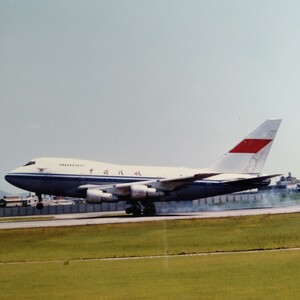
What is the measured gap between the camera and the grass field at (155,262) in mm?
13750

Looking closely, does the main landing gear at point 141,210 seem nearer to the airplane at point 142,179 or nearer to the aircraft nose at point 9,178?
the airplane at point 142,179

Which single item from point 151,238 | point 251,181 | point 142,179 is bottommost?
point 151,238

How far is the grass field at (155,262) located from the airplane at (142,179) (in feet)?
41.4

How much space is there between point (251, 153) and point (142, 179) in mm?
11941

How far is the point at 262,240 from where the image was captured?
88.3 ft

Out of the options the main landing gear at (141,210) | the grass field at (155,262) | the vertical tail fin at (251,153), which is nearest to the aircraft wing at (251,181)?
the vertical tail fin at (251,153)

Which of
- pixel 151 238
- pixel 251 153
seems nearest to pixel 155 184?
pixel 251 153

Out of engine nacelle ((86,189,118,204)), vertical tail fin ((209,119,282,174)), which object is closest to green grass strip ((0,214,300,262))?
engine nacelle ((86,189,118,204))

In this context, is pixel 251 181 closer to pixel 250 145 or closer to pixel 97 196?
pixel 250 145

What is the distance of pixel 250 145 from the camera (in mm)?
56438

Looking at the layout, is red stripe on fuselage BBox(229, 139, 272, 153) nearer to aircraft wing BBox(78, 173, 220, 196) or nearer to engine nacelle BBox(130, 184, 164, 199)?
aircraft wing BBox(78, 173, 220, 196)

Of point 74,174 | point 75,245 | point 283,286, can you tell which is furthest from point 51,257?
point 74,174

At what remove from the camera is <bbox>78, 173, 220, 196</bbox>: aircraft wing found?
4966cm

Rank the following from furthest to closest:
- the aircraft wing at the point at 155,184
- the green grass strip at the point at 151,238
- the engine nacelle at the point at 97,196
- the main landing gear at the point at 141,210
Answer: the main landing gear at the point at 141,210, the aircraft wing at the point at 155,184, the engine nacelle at the point at 97,196, the green grass strip at the point at 151,238
